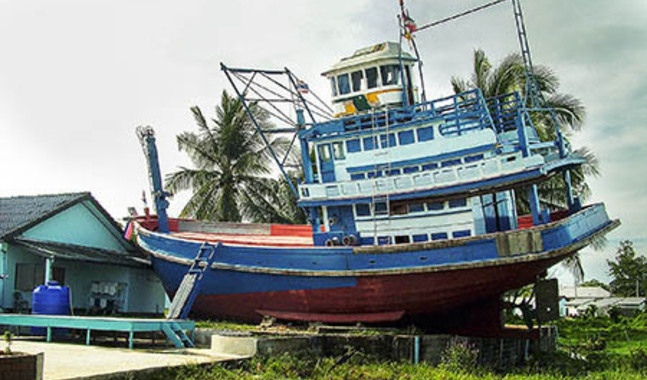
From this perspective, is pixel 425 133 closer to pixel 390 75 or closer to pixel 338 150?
pixel 390 75

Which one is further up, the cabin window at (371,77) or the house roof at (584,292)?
the cabin window at (371,77)

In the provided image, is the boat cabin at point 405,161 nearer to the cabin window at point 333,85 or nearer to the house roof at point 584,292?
the cabin window at point 333,85

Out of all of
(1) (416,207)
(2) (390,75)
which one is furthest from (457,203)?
(2) (390,75)

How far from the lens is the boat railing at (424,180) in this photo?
14.9m

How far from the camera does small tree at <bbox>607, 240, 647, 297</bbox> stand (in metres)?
53.1

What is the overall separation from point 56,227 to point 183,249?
3.65 m

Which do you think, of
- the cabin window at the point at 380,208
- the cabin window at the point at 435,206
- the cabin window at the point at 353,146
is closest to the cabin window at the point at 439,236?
the cabin window at the point at 435,206

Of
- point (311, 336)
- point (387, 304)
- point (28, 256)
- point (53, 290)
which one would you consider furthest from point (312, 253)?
point (28, 256)

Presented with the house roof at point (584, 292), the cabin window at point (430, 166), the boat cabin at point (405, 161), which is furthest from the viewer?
the house roof at point (584, 292)

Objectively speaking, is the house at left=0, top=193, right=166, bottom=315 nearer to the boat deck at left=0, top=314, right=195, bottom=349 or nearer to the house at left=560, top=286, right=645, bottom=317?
the boat deck at left=0, top=314, right=195, bottom=349

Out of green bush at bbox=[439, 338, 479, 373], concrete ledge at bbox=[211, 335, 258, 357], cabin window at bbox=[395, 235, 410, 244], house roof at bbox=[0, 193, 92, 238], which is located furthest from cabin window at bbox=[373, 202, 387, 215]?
house roof at bbox=[0, 193, 92, 238]

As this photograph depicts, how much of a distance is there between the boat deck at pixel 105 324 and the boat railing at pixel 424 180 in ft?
17.9

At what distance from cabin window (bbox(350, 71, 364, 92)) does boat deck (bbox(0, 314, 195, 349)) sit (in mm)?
8485

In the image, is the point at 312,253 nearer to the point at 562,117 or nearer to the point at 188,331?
the point at 188,331
